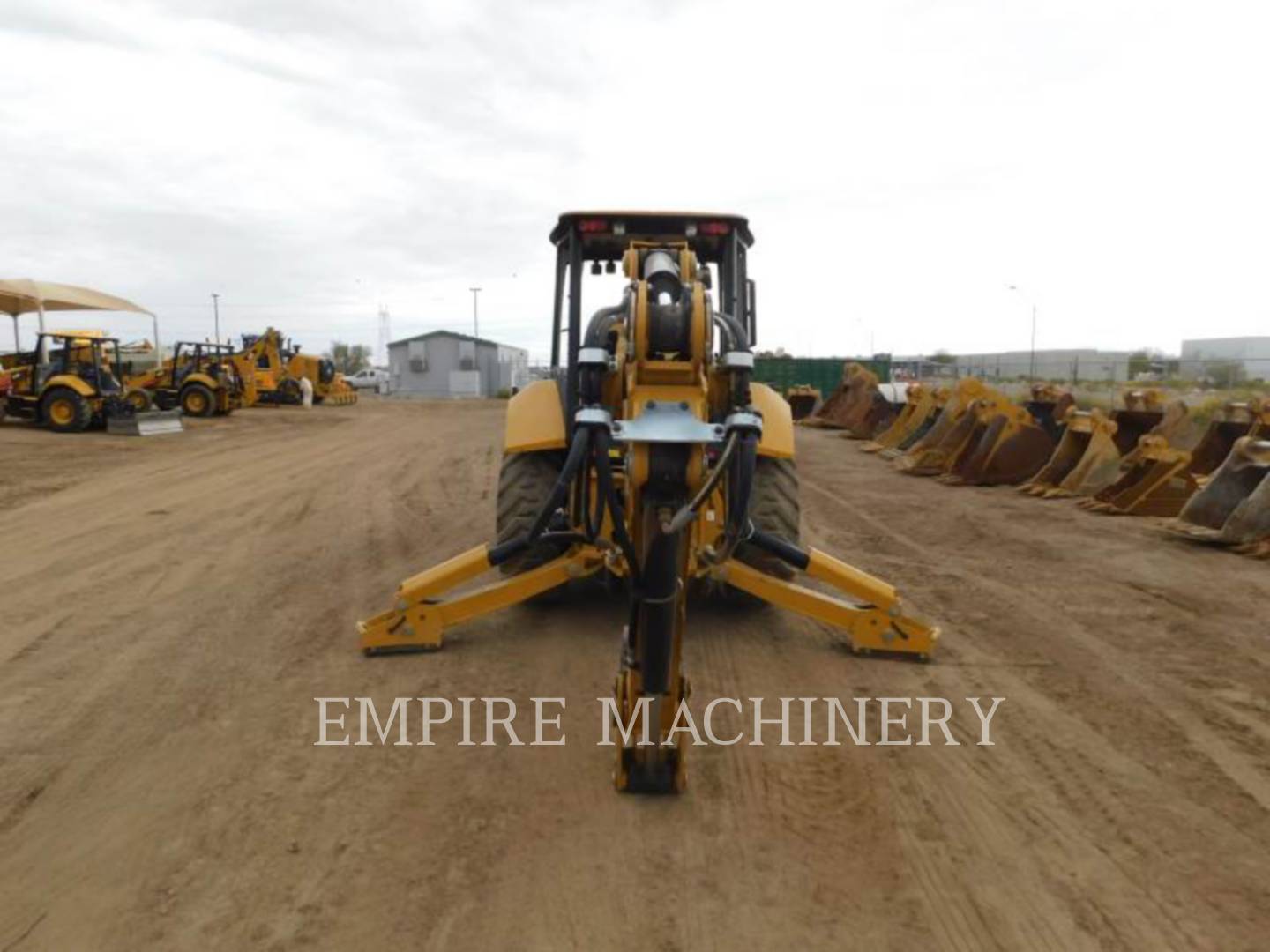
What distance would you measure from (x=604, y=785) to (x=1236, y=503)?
23.9 feet

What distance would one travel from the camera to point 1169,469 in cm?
1019

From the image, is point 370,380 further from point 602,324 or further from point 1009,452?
point 602,324

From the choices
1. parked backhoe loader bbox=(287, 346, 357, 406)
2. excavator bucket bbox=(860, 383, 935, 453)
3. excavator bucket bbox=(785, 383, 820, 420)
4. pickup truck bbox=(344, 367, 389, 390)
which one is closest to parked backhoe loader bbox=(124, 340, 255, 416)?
parked backhoe loader bbox=(287, 346, 357, 406)

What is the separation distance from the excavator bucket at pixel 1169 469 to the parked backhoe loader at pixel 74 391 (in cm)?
1773

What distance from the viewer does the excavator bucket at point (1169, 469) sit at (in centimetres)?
1011

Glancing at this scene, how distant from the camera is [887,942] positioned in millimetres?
2848

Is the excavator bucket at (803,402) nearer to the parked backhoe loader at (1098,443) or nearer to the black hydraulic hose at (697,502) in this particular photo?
the parked backhoe loader at (1098,443)

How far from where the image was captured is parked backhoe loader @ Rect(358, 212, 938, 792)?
3385 mm

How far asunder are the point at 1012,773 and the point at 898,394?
19.4 m

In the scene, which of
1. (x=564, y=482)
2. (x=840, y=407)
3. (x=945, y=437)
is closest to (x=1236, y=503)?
(x=945, y=437)

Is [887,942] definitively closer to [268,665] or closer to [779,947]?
[779,947]

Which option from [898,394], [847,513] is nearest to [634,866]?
[847,513]

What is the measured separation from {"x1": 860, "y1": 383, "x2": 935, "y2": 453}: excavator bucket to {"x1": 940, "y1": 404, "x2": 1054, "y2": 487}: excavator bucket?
3.77 meters

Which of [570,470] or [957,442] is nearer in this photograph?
[570,470]
